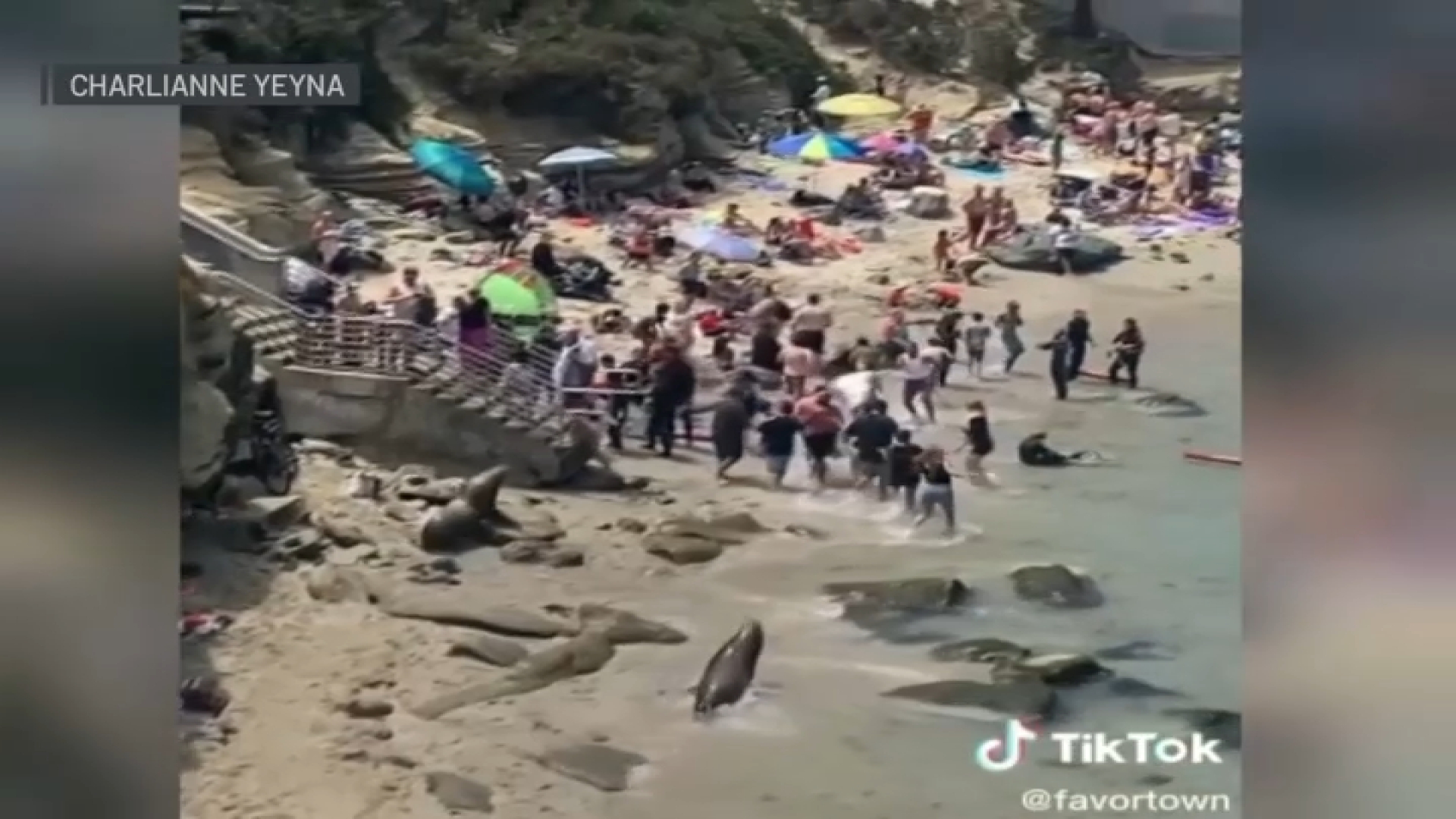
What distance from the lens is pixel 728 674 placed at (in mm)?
1603

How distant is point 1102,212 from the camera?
1649mm

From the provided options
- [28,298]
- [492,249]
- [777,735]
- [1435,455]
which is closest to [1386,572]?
[1435,455]

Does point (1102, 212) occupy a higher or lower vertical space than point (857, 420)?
higher

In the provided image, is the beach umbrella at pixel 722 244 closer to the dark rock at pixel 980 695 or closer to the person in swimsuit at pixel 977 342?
the person in swimsuit at pixel 977 342

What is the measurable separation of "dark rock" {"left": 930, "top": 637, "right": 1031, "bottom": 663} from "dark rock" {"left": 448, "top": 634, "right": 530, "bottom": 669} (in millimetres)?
411

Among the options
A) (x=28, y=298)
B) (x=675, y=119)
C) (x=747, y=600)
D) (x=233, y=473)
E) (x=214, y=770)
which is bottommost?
(x=214, y=770)

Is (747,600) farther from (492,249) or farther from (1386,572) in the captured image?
(1386,572)

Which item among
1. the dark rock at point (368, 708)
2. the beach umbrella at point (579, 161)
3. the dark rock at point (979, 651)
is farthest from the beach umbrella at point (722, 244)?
the dark rock at point (368, 708)

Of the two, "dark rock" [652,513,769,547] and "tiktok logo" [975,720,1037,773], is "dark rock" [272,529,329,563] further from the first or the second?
"tiktok logo" [975,720,1037,773]

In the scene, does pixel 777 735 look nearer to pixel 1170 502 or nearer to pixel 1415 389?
pixel 1170 502

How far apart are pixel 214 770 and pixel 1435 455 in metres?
1.26

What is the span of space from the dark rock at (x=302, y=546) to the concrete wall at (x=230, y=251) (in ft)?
0.80

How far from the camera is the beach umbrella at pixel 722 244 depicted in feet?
5.41

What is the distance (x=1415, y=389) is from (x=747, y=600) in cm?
70
